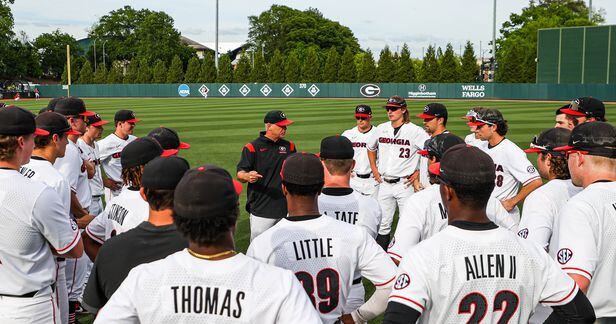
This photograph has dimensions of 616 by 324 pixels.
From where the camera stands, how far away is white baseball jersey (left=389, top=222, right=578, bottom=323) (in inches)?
99.0

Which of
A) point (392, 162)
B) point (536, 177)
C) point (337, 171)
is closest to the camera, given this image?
point (337, 171)

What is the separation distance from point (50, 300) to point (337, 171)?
7.07 feet

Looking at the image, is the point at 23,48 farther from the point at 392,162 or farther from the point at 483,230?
the point at 483,230

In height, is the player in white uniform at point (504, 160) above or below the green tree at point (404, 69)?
below

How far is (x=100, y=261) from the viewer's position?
2904mm

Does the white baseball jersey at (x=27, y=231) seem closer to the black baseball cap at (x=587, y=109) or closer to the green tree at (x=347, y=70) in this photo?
the black baseball cap at (x=587, y=109)

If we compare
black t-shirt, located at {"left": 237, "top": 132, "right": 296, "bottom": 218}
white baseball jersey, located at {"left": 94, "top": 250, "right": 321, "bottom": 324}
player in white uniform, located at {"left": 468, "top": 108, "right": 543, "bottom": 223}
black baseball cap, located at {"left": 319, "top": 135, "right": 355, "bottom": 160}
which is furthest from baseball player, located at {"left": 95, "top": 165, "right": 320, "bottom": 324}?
black t-shirt, located at {"left": 237, "top": 132, "right": 296, "bottom": 218}

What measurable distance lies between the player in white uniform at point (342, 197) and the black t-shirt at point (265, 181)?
2845 mm

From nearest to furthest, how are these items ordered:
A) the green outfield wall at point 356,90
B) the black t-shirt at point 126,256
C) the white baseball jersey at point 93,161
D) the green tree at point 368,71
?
the black t-shirt at point 126,256
the white baseball jersey at point 93,161
the green outfield wall at point 356,90
the green tree at point 368,71

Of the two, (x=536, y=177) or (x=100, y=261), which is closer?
(x=100, y=261)

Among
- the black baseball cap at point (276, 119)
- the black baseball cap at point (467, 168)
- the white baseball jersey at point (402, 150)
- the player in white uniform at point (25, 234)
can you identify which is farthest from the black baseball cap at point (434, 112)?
the player in white uniform at point (25, 234)

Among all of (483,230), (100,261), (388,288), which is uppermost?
(483,230)

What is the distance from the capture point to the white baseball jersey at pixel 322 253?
10.3 feet

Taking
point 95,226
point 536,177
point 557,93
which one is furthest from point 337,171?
point 557,93
